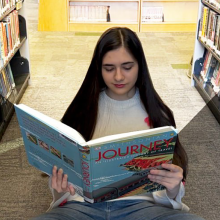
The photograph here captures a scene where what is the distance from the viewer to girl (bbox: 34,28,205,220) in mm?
1125

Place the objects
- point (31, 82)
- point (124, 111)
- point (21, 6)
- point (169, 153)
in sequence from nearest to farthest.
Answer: point (169, 153) < point (124, 111) < point (21, 6) < point (31, 82)

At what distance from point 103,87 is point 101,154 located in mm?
460

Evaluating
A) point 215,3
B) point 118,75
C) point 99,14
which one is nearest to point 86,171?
point 118,75

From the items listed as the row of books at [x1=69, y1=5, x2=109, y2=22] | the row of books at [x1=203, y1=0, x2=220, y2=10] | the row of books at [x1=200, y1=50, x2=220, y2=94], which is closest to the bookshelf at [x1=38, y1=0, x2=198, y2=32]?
the row of books at [x1=69, y1=5, x2=109, y2=22]

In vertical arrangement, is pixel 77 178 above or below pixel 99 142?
below

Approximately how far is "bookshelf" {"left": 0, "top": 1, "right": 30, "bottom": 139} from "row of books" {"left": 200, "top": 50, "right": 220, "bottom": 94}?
152cm

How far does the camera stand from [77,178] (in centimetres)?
103

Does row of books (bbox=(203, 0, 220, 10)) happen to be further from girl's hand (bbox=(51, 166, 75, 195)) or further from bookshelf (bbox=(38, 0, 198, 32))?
bookshelf (bbox=(38, 0, 198, 32))

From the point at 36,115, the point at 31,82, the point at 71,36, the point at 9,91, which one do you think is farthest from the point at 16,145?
the point at 71,36

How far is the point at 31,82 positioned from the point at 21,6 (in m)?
0.68

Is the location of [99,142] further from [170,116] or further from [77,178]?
[170,116]

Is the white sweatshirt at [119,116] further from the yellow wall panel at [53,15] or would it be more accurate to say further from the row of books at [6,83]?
the yellow wall panel at [53,15]

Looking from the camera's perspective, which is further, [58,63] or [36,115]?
[58,63]

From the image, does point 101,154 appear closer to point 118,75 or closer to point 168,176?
point 168,176
